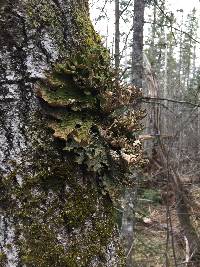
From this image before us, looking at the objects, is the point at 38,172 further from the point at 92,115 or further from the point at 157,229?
the point at 157,229

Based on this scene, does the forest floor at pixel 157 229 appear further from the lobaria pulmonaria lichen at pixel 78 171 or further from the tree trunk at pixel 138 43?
the lobaria pulmonaria lichen at pixel 78 171

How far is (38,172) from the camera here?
1016 millimetres

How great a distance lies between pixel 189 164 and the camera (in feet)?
31.1

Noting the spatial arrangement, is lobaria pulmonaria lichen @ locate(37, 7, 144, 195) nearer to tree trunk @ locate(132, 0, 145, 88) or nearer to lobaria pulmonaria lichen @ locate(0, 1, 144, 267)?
lobaria pulmonaria lichen @ locate(0, 1, 144, 267)

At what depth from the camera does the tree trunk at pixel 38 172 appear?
0.98m

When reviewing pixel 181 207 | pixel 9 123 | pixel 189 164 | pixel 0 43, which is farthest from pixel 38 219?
pixel 189 164

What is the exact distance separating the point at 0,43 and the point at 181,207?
5.90 meters

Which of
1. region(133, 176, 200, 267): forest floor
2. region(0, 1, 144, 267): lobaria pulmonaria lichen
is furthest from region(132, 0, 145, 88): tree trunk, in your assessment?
region(0, 1, 144, 267): lobaria pulmonaria lichen

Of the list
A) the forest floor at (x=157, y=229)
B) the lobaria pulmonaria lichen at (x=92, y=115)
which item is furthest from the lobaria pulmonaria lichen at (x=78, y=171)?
the forest floor at (x=157, y=229)

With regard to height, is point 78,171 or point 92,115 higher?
point 92,115

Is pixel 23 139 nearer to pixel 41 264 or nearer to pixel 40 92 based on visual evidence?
pixel 40 92

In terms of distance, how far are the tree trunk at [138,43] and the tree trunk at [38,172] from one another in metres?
5.87

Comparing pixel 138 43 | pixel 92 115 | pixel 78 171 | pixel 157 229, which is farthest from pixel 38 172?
pixel 157 229

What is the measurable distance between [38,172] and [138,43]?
6.29 metres
